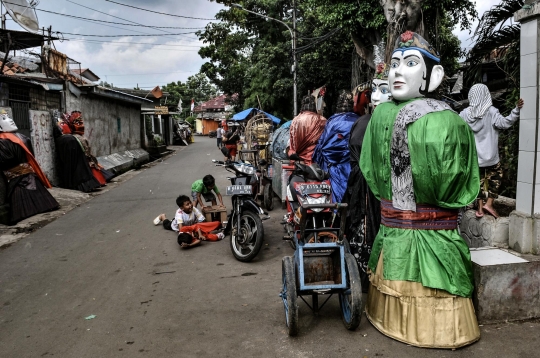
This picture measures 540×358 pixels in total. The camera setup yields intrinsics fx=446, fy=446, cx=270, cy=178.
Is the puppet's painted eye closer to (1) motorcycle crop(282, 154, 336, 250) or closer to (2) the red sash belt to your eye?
(2) the red sash belt

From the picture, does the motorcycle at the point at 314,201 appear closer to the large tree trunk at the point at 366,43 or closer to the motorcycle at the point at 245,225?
the motorcycle at the point at 245,225

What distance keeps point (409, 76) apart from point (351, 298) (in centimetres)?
193

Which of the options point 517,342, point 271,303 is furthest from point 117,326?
point 517,342

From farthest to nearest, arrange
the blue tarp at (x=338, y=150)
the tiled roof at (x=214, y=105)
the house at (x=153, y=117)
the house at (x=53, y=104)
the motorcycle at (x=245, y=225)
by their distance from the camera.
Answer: the tiled roof at (x=214, y=105), the house at (x=153, y=117), the house at (x=53, y=104), the motorcycle at (x=245, y=225), the blue tarp at (x=338, y=150)

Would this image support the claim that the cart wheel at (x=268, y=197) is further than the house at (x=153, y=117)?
No

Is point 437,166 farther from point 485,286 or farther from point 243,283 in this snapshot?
point 243,283

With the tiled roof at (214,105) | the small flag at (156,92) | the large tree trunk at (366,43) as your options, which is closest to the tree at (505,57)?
the large tree trunk at (366,43)

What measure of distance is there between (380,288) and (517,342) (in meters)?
1.16

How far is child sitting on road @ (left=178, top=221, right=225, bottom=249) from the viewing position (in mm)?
6797

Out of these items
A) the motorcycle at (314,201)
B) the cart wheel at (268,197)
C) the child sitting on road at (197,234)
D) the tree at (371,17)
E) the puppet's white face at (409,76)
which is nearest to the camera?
the puppet's white face at (409,76)

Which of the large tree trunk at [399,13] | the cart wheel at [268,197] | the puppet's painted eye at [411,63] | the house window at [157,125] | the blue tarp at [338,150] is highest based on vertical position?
the large tree trunk at [399,13]

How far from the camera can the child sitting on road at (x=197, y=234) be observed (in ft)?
22.3

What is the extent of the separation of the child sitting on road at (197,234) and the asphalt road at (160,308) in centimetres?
17

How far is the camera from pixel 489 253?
14.0 ft
